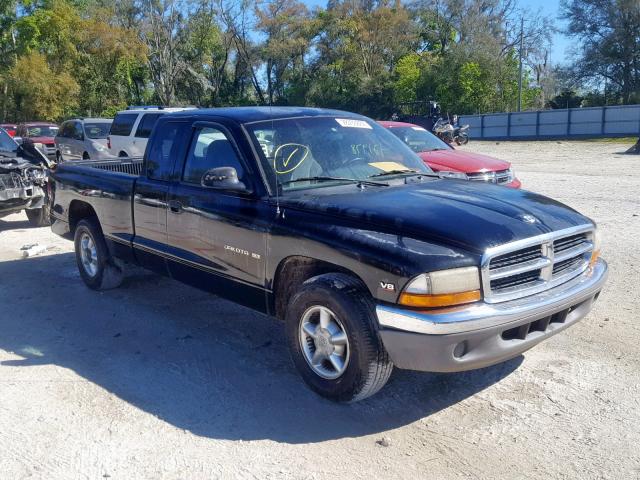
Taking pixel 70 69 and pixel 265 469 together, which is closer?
pixel 265 469

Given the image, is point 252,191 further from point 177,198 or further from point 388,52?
point 388,52

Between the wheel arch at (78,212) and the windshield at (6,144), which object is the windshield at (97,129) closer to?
the windshield at (6,144)

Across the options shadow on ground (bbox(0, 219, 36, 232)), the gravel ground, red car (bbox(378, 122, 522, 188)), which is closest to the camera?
the gravel ground

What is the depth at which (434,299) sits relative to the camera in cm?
360

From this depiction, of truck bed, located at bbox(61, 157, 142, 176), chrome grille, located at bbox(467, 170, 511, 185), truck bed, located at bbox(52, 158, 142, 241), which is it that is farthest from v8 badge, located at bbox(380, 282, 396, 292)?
chrome grille, located at bbox(467, 170, 511, 185)

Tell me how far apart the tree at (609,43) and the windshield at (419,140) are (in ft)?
140

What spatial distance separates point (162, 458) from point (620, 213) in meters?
9.24

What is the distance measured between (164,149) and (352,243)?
8.07 ft

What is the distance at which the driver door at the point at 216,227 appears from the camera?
465cm

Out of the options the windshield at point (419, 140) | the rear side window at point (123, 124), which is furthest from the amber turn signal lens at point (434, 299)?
the rear side window at point (123, 124)

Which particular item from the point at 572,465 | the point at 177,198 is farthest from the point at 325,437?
the point at 177,198

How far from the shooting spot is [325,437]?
151 inches

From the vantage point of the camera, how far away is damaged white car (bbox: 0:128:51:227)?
10.3 meters

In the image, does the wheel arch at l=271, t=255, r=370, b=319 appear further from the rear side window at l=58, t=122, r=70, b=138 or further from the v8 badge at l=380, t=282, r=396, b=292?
the rear side window at l=58, t=122, r=70, b=138
